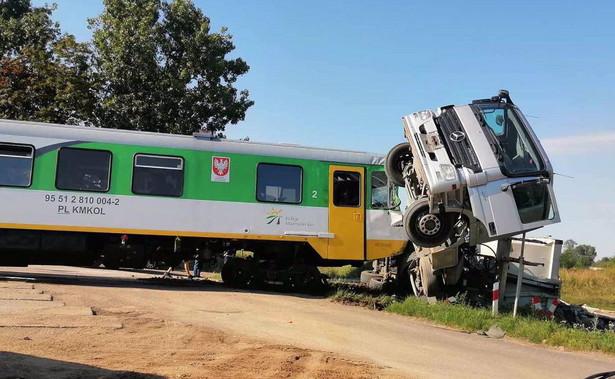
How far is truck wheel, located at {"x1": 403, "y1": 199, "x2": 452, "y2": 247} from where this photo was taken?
10352mm

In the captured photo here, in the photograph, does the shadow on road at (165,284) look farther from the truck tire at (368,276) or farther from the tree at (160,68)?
the tree at (160,68)

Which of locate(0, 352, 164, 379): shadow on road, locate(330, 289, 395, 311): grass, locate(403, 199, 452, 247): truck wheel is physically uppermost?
locate(403, 199, 452, 247): truck wheel

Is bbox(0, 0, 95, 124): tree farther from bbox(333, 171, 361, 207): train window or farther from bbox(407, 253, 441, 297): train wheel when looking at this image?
bbox(407, 253, 441, 297): train wheel

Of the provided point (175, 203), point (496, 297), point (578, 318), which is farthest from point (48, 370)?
point (578, 318)

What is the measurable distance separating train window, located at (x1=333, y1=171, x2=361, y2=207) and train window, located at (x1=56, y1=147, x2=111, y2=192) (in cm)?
506

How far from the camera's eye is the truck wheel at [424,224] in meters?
10.4

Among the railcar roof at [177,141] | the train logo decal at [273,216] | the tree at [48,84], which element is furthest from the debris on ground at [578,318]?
the tree at [48,84]

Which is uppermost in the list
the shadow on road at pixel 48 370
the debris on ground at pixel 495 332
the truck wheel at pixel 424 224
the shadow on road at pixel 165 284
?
the truck wheel at pixel 424 224

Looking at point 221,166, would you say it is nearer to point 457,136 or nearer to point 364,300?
point 364,300

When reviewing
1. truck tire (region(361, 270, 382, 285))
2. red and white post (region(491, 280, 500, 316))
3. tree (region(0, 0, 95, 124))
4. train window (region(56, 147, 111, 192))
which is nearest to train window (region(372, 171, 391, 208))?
truck tire (region(361, 270, 382, 285))

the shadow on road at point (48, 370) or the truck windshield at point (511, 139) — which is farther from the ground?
the truck windshield at point (511, 139)

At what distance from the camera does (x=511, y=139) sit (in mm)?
10109

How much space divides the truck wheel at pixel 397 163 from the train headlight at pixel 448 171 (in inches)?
78.6

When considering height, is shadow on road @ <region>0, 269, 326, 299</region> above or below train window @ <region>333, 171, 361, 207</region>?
below
